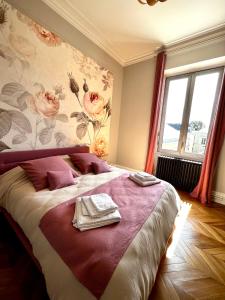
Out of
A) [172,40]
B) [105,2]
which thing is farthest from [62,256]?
[172,40]

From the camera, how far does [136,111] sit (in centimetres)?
357

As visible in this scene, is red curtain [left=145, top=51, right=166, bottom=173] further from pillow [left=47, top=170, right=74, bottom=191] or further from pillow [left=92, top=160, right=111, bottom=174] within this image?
pillow [left=47, top=170, right=74, bottom=191]

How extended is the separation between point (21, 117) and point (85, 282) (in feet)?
6.31

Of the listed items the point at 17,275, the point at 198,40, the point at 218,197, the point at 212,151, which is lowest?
the point at 17,275

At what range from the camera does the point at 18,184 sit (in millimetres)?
1555

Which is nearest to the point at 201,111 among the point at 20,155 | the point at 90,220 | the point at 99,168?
the point at 99,168

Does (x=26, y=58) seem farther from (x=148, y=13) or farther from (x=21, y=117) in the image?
(x=148, y=13)

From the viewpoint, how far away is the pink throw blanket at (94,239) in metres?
0.76

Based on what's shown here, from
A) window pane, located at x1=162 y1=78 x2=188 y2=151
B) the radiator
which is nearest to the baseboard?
the radiator

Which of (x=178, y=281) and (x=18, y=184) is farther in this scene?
(x=18, y=184)

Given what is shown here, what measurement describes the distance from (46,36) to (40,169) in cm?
184

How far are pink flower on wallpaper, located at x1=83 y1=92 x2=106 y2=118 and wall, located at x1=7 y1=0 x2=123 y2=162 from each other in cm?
57

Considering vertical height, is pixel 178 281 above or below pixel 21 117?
below

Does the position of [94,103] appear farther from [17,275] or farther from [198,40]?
[17,275]
